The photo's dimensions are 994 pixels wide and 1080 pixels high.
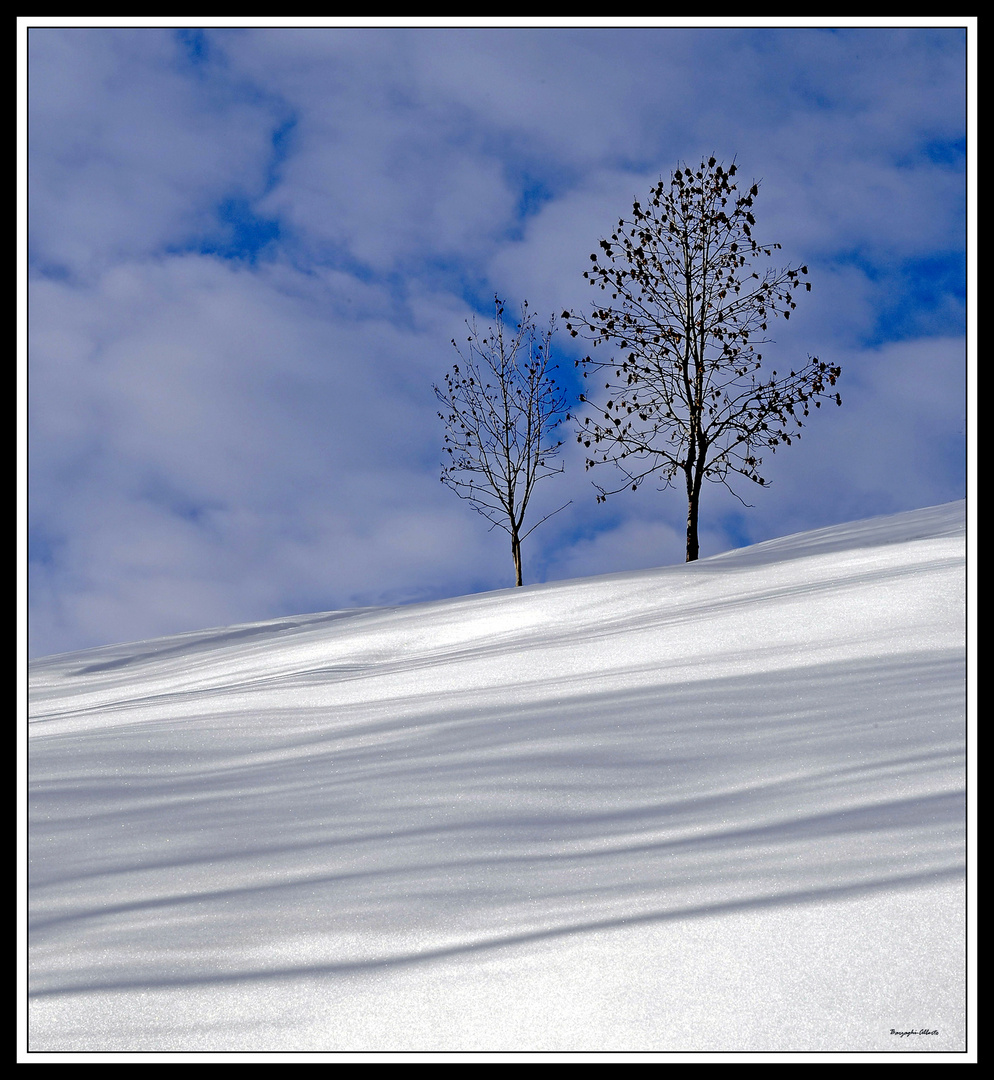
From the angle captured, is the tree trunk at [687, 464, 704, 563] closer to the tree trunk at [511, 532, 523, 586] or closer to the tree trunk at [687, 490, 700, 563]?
the tree trunk at [687, 490, 700, 563]

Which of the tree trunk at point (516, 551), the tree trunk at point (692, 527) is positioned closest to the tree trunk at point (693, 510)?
the tree trunk at point (692, 527)

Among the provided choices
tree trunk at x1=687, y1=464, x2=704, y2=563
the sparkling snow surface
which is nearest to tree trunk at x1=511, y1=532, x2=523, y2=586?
tree trunk at x1=687, y1=464, x2=704, y2=563

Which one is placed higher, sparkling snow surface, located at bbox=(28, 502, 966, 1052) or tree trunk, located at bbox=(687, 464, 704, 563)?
tree trunk, located at bbox=(687, 464, 704, 563)

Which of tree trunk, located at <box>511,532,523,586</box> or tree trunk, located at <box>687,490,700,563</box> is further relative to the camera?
tree trunk, located at <box>511,532,523,586</box>

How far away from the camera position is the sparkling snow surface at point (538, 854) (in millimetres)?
1408

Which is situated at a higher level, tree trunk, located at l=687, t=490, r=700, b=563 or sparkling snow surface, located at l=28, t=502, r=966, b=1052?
tree trunk, located at l=687, t=490, r=700, b=563

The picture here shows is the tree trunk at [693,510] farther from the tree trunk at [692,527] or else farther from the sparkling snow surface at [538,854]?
the sparkling snow surface at [538,854]

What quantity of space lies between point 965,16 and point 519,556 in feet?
33.7

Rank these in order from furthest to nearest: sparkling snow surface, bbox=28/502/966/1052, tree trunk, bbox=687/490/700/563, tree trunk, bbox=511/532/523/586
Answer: tree trunk, bbox=511/532/523/586 < tree trunk, bbox=687/490/700/563 < sparkling snow surface, bbox=28/502/966/1052

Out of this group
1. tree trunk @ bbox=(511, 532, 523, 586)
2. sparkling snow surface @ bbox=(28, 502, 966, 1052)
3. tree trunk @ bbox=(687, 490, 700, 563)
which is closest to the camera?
sparkling snow surface @ bbox=(28, 502, 966, 1052)

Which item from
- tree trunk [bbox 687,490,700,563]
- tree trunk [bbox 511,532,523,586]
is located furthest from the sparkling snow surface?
tree trunk [bbox 511,532,523,586]

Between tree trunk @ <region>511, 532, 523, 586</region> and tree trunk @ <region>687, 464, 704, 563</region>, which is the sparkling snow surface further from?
tree trunk @ <region>511, 532, 523, 586</region>

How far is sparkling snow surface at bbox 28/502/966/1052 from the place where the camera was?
1.41m

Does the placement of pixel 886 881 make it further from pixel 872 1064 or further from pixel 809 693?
pixel 809 693
